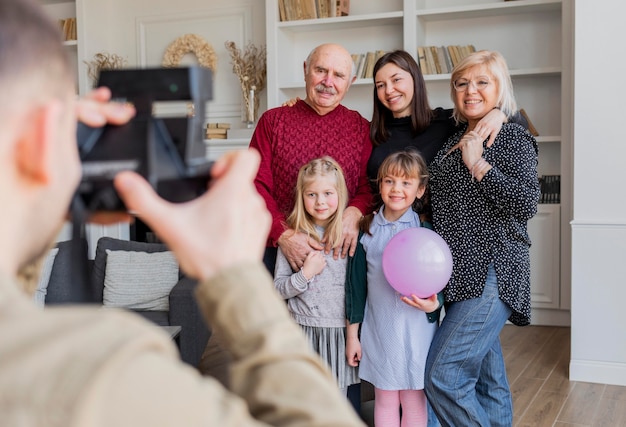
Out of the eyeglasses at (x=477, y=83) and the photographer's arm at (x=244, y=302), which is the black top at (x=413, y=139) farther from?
the photographer's arm at (x=244, y=302)

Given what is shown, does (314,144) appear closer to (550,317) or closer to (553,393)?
(553,393)

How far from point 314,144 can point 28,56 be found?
207cm

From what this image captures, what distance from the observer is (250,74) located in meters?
5.45

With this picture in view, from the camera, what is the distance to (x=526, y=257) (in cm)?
227

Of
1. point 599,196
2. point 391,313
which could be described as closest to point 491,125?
point 391,313

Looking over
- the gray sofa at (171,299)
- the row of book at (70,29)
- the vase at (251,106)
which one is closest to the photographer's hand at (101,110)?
the gray sofa at (171,299)

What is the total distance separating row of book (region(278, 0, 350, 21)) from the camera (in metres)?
5.15

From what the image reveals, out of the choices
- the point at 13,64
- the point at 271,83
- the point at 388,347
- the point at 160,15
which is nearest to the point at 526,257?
the point at 388,347

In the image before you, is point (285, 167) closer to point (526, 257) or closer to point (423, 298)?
point (423, 298)

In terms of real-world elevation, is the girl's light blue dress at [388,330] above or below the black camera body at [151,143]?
below

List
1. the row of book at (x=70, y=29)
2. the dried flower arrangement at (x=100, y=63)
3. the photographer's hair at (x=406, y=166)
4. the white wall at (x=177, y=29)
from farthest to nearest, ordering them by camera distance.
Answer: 1. the row of book at (x=70, y=29)
2. the dried flower arrangement at (x=100, y=63)
3. the white wall at (x=177, y=29)
4. the photographer's hair at (x=406, y=166)

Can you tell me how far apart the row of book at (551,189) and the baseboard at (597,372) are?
1.55 m

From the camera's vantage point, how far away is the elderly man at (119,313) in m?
0.40

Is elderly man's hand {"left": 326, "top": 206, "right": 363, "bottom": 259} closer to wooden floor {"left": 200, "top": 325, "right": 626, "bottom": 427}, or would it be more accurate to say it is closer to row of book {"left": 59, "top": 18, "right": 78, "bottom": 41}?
wooden floor {"left": 200, "top": 325, "right": 626, "bottom": 427}
